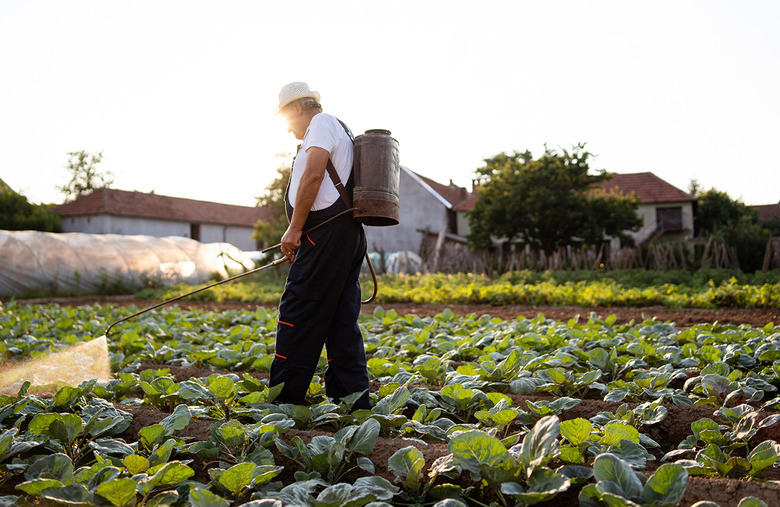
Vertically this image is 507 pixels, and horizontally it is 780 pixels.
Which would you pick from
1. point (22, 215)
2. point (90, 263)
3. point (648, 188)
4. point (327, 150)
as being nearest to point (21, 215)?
point (22, 215)

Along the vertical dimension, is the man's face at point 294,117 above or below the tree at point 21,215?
below

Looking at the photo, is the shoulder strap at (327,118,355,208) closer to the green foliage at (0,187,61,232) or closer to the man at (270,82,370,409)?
the man at (270,82,370,409)

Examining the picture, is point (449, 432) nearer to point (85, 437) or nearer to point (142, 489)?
point (142, 489)

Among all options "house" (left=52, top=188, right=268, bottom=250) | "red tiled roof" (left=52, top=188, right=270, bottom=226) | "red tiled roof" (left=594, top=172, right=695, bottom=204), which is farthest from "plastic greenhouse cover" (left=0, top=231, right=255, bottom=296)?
"red tiled roof" (left=594, top=172, right=695, bottom=204)

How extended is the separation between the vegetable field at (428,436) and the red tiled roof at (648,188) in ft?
86.7

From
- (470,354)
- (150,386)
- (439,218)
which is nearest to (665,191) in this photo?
(439,218)

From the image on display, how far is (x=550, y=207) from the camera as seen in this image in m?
19.1

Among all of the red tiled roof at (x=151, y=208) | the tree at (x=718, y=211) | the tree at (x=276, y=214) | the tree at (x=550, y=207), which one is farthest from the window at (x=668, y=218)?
the red tiled roof at (x=151, y=208)

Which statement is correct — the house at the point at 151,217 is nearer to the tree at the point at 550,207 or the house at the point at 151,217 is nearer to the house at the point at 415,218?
the house at the point at 415,218

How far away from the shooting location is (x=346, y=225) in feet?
9.04

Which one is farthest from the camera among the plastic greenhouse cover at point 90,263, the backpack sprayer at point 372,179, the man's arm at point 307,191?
the plastic greenhouse cover at point 90,263

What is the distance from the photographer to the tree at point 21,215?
2883cm

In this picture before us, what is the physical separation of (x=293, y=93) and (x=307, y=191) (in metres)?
0.58

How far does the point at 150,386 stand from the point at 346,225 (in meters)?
1.20
